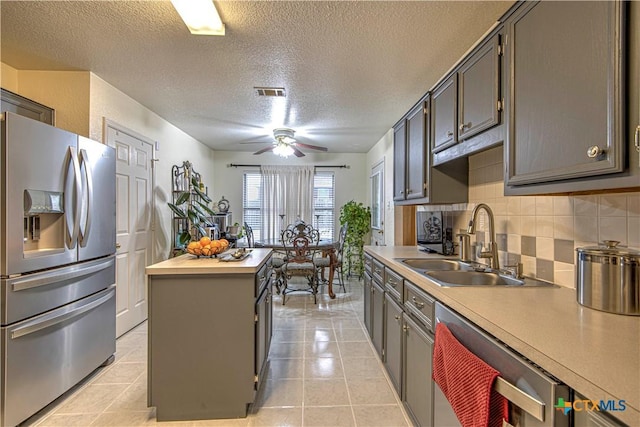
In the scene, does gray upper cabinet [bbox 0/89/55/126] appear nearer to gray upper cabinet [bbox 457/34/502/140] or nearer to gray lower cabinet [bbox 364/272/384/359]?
gray lower cabinet [bbox 364/272/384/359]

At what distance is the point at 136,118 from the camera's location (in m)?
3.19

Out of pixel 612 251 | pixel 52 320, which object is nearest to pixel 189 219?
pixel 52 320

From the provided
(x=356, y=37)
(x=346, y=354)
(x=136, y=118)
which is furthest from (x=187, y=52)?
(x=346, y=354)

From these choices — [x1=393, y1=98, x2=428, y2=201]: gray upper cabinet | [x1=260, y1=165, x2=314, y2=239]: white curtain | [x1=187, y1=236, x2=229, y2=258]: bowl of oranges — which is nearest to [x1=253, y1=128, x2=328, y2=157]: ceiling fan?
[x1=393, y1=98, x2=428, y2=201]: gray upper cabinet

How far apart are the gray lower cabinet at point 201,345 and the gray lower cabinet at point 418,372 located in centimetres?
90

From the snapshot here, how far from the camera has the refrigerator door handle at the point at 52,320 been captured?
164cm

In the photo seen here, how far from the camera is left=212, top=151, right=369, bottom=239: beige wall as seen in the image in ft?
19.0

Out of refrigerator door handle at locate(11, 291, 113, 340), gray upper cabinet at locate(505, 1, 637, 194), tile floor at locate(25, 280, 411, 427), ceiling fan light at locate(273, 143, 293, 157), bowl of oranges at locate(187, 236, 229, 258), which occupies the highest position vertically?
ceiling fan light at locate(273, 143, 293, 157)

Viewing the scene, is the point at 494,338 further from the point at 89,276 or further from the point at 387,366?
the point at 89,276

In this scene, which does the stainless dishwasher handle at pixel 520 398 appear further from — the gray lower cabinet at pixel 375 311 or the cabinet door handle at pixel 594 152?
the gray lower cabinet at pixel 375 311

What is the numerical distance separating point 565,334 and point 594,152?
1.84ft

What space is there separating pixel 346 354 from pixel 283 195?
3.60m

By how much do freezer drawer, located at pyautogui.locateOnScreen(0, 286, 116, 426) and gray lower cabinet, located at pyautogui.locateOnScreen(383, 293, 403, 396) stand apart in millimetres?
2091

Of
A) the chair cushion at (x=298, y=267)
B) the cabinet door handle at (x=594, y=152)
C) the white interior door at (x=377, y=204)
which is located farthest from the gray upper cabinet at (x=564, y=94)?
the white interior door at (x=377, y=204)
